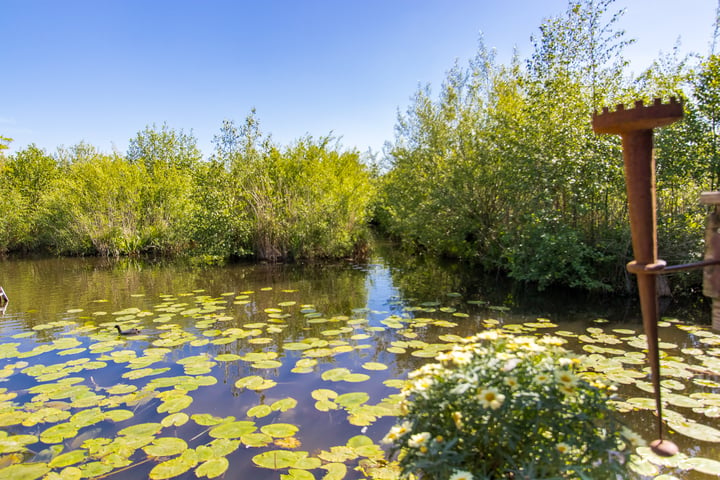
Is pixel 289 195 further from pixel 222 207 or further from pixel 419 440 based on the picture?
pixel 419 440

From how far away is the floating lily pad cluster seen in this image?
2867 millimetres

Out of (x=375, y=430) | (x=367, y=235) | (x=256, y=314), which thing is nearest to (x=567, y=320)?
(x=375, y=430)

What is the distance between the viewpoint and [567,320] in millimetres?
6293

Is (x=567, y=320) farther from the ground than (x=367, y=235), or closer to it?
closer to it

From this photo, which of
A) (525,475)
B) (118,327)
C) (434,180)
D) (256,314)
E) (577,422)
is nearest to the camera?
(525,475)

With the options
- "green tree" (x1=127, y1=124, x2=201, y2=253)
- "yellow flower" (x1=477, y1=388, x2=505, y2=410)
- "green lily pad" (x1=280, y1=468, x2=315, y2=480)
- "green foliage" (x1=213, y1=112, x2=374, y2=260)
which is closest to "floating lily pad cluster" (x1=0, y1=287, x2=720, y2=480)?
"green lily pad" (x1=280, y1=468, x2=315, y2=480)

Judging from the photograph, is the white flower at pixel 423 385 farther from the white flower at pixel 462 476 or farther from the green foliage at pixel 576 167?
the green foliage at pixel 576 167

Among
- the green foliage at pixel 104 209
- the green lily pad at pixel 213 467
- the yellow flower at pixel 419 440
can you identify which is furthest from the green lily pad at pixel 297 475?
the green foliage at pixel 104 209

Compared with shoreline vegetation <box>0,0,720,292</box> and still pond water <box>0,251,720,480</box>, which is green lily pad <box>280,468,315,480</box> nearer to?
still pond water <box>0,251,720,480</box>

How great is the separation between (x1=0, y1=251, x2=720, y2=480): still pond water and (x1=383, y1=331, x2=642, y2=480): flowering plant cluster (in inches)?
22.2

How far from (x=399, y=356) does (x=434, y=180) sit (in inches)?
307

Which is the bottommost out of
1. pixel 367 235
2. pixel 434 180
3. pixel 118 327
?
pixel 118 327

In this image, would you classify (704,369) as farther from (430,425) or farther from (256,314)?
(256,314)

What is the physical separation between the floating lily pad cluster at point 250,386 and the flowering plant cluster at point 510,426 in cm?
110
